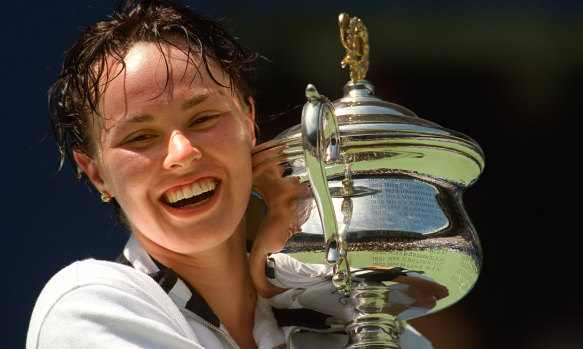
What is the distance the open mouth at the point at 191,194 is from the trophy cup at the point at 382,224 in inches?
3.2

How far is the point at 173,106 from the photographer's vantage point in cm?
105

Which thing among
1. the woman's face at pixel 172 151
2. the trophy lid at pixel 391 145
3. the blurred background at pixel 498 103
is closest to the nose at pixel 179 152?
the woman's face at pixel 172 151

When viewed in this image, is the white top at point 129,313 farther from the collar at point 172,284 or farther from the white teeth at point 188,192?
the white teeth at point 188,192

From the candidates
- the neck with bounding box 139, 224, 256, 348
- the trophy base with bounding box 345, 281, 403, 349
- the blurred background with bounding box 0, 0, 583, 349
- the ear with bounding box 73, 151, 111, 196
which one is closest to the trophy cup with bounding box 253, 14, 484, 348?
the trophy base with bounding box 345, 281, 403, 349

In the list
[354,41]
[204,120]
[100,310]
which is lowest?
[100,310]

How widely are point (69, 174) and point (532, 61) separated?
4.49ft

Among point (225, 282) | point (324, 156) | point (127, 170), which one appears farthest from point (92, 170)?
point (324, 156)

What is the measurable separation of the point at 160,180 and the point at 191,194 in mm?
44

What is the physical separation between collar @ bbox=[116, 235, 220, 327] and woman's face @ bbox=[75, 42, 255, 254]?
0.04 m

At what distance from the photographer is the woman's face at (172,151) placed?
1037 mm

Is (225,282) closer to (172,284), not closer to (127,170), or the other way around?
(172,284)

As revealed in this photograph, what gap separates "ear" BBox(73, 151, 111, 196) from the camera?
1.15 meters

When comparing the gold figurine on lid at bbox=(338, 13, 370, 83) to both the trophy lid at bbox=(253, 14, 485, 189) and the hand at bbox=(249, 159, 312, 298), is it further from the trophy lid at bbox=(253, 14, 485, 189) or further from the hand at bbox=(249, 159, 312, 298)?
the hand at bbox=(249, 159, 312, 298)

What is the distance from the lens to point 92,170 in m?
1.16
